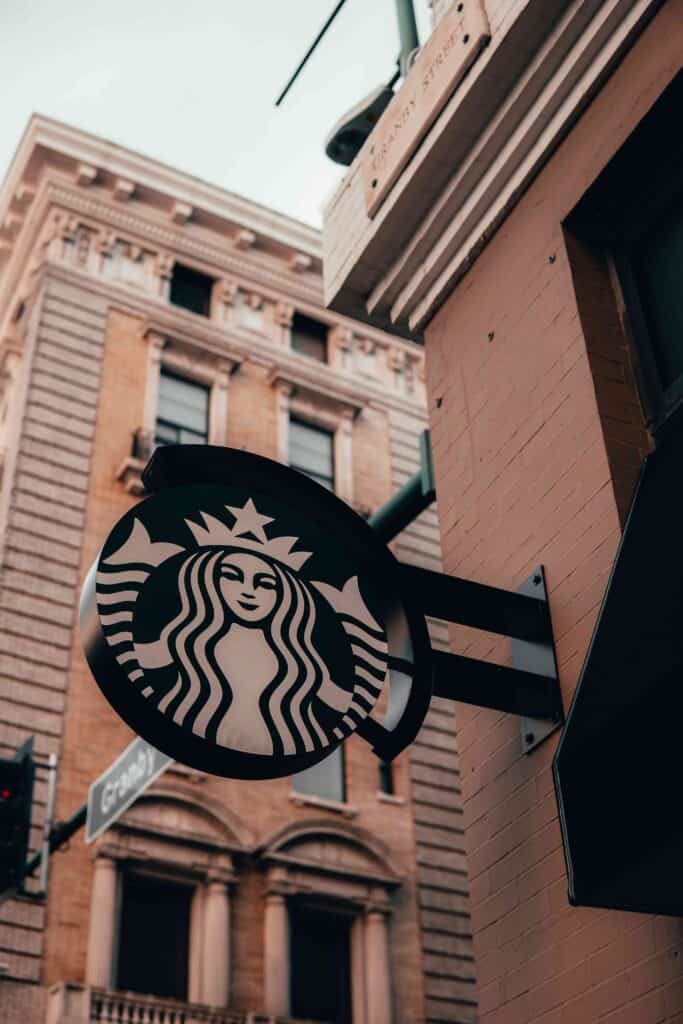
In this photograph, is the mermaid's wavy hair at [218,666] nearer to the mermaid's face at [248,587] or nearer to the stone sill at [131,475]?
the mermaid's face at [248,587]

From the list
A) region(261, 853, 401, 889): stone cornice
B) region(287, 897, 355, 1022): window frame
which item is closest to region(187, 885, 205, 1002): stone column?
region(261, 853, 401, 889): stone cornice

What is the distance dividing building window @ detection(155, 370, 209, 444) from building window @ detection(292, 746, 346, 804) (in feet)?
21.5

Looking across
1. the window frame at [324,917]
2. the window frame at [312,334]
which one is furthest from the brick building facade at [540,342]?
the window frame at [312,334]

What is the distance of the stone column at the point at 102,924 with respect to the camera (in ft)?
56.2

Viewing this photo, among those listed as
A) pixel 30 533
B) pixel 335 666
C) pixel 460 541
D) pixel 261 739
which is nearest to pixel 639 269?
pixel 460 541

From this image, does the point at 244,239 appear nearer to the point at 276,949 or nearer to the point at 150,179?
the point at 150,179

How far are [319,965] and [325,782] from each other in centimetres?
302

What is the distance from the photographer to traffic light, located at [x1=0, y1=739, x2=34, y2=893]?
10.5 m

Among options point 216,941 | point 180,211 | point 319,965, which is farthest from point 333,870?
point 180,211

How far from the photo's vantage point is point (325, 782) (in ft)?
69.9

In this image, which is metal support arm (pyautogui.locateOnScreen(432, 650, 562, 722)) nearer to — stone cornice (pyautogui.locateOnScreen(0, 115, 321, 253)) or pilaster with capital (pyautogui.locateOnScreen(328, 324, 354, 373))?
pilaster with capital (pyautogui.locateOnScreen(328, 324, 354, 373))

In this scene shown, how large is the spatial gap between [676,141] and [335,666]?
3.17 metres

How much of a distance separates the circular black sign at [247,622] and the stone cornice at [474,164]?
2589 mm

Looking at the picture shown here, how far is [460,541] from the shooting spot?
6871 millimetres
